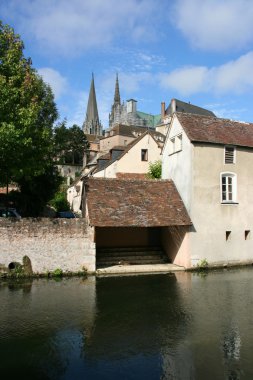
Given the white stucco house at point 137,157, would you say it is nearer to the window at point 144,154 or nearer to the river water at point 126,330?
the window at point 144,154

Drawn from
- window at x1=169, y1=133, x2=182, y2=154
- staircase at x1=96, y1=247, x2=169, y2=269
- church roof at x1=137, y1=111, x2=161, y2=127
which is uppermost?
church roof at x1=137, y1=111, x2=161, y2=127

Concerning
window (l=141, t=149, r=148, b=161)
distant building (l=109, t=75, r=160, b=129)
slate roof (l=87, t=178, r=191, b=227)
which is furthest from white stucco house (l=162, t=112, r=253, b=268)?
distant building (l=109, t=75, r=160, b=129)

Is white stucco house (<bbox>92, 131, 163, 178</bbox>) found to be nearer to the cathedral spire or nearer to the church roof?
the church roof

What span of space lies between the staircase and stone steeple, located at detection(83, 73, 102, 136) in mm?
101803

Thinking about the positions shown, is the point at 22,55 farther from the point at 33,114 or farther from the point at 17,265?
the point at 17,265

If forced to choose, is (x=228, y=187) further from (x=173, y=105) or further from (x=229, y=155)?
(x=173, y=105)

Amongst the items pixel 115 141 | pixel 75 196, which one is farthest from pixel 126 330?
pixel 115 141

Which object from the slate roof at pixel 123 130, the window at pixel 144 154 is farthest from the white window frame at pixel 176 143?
the slate roof at pixel 123 130

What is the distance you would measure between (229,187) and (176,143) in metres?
4.53

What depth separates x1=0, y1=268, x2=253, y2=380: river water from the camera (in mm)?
9203

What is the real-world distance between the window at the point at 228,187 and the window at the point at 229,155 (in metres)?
0.85

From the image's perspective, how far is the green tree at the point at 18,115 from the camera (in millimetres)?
18219

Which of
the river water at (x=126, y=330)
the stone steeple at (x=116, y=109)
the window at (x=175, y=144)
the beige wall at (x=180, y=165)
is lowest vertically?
the river water at (x=126, y=330)

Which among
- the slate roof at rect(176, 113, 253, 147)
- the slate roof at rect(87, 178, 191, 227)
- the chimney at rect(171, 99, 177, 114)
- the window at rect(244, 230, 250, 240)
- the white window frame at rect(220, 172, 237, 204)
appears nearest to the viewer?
the slate roof at rect(87, 178, 191, 227)
